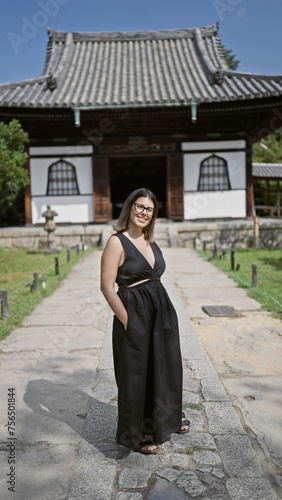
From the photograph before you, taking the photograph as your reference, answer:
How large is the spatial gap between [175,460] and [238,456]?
1.22 feet

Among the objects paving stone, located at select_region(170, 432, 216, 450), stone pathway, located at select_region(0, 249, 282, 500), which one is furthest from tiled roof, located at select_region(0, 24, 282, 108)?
paving stone, located at select_region(170, 432, 216, 450)

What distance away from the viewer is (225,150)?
559 inches

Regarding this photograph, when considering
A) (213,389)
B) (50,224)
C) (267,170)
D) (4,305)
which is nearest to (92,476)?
(213,389)

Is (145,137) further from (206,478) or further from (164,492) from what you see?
(164,492)

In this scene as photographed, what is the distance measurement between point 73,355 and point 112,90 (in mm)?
11732

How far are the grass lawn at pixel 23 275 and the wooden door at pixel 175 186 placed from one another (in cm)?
381

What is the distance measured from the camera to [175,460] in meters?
2.38

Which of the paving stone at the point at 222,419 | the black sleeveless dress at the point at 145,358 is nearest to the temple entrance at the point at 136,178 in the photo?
the paving stone at the point at 222,419

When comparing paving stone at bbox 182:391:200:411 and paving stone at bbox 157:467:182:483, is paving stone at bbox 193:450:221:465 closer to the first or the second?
paving stone at bbox 157:467:182:483

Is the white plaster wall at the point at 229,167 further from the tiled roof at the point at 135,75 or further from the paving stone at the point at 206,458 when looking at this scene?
the paving stone at the point at 206,458

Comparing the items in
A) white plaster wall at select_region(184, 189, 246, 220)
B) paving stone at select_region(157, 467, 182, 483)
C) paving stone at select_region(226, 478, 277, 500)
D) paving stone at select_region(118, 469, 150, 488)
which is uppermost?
white plaster wall at select_region(184, 189, 246, 220)

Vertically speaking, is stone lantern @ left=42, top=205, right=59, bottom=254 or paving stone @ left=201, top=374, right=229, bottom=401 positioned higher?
stone lantern @ left=42, top=205, right=59, bottom=254

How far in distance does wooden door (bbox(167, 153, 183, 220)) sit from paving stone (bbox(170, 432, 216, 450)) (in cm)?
1210

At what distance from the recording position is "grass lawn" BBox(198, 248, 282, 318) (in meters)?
6.29
